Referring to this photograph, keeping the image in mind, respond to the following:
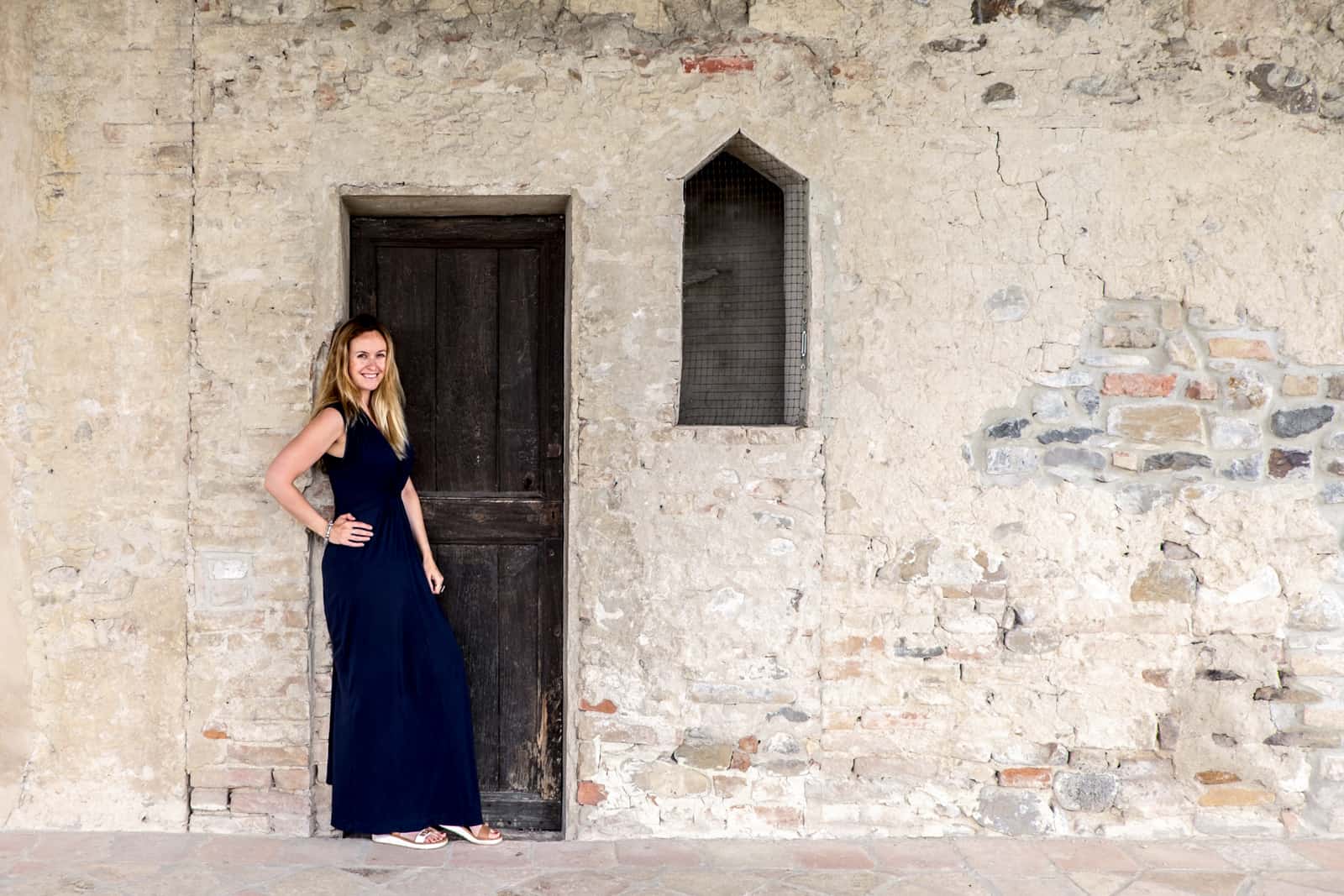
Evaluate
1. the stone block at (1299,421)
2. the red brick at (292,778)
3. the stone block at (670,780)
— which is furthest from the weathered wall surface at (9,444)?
the stone block at (1299,421)

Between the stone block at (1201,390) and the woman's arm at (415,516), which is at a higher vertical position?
the stone block at (1201,390)

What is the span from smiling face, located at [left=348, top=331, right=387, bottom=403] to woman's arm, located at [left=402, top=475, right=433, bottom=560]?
0.33m

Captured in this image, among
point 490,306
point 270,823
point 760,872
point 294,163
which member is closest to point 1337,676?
point 760,872

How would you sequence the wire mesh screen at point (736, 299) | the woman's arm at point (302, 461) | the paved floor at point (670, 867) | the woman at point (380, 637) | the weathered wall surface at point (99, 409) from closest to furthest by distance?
the paved floor at point (670, 867) → the woman's arm at point (302, 461) → the woman at point (380, 637) → the weathered wall surface at point (99, 409) → the wire mesh screen at point (736, 299)

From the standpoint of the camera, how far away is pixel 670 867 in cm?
277

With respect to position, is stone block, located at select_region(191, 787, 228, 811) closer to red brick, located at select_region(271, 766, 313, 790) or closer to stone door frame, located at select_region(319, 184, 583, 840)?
red brick, located at select_region(271, 766, 313, 790)

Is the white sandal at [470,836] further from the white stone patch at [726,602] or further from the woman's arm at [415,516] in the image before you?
the white stone patch at [726,602]

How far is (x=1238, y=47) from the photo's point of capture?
300cm

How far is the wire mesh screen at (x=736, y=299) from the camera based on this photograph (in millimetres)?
3160

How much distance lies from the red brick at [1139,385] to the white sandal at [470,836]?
2292 millimetres

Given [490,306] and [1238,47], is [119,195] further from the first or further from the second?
[1238,47]

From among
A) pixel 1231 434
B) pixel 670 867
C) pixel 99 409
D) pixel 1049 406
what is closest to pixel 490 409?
pixel 99 409

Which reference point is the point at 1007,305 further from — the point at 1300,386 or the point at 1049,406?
the point at 1300,386

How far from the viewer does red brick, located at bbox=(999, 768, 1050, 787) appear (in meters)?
2.99
